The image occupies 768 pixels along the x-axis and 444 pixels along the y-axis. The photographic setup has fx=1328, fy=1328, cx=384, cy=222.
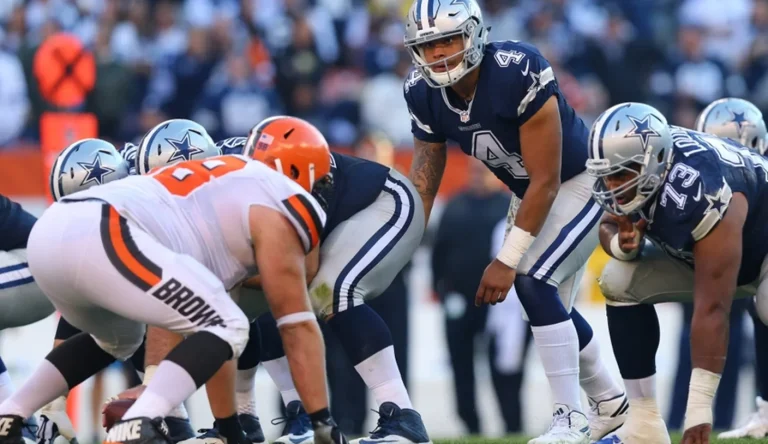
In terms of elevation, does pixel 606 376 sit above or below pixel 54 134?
below

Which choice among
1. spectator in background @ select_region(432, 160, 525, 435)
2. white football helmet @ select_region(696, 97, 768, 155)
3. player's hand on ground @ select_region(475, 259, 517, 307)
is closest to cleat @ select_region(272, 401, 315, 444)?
player's hand on ground @ select_region(475, 259, 517, 307)

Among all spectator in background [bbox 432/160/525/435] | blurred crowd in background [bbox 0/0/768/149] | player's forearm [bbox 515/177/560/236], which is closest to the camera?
player's forearm [bbox 515/177/560/236]

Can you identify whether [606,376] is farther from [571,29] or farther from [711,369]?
[571,29]

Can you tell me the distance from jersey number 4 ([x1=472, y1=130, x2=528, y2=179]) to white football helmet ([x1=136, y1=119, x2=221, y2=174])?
1.29m

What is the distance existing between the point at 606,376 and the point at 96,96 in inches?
291

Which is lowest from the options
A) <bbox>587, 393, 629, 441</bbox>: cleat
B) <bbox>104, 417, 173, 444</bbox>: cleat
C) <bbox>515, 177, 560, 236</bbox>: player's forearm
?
<bbox>587, 393, 629, 441</bbox>: cleat

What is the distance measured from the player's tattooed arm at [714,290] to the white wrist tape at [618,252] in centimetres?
59

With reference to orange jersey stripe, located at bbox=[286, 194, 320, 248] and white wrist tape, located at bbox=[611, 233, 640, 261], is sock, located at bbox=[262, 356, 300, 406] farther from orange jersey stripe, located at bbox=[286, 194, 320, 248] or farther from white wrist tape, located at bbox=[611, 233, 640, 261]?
orange jersey stripe, located at bbox=[286, 194, 320, 248]

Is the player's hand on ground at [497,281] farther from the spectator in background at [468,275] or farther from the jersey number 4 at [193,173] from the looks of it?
the spectator in background at [468,275]

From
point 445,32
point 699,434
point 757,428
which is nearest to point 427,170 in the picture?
point 445,32

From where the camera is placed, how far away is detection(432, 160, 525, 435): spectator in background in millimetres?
10586

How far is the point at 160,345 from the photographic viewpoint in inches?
212

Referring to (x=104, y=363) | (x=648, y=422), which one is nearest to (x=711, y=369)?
(x=648, y=422)

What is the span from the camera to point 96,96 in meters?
12.4
